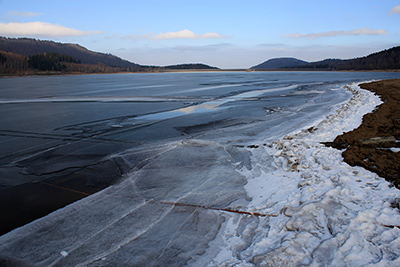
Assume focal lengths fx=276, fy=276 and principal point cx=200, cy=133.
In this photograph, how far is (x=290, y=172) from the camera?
647 cm

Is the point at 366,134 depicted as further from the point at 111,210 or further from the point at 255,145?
the point at 111,210

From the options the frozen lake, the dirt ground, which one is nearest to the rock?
the dirt ground

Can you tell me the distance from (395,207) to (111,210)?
4.68 m

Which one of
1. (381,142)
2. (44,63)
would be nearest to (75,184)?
(381,142)

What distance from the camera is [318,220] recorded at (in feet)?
13.2

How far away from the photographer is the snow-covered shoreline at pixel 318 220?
130 inches

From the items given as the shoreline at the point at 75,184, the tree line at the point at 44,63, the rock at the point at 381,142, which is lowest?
the shoreline at the point at 75,184

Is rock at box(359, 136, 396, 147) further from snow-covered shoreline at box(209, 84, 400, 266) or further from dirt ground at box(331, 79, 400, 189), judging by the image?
snow-covered shoreline at box(209, 84, 400, 266)

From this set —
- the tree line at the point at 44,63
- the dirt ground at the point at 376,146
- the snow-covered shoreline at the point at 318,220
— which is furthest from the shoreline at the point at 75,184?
the tree line at the point at 44,63

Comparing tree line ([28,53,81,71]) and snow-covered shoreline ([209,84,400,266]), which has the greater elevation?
tree line ([28,53,81,71])

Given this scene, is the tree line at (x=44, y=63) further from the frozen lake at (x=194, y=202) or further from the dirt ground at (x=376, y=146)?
the dirt ground at (x=376, y=146)

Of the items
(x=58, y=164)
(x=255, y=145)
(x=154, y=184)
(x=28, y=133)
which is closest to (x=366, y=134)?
(x=255, y=145)

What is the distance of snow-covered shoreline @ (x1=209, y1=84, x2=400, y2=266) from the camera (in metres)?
3.29

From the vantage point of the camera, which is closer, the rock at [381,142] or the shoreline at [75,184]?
the shoreline at [75,184]
